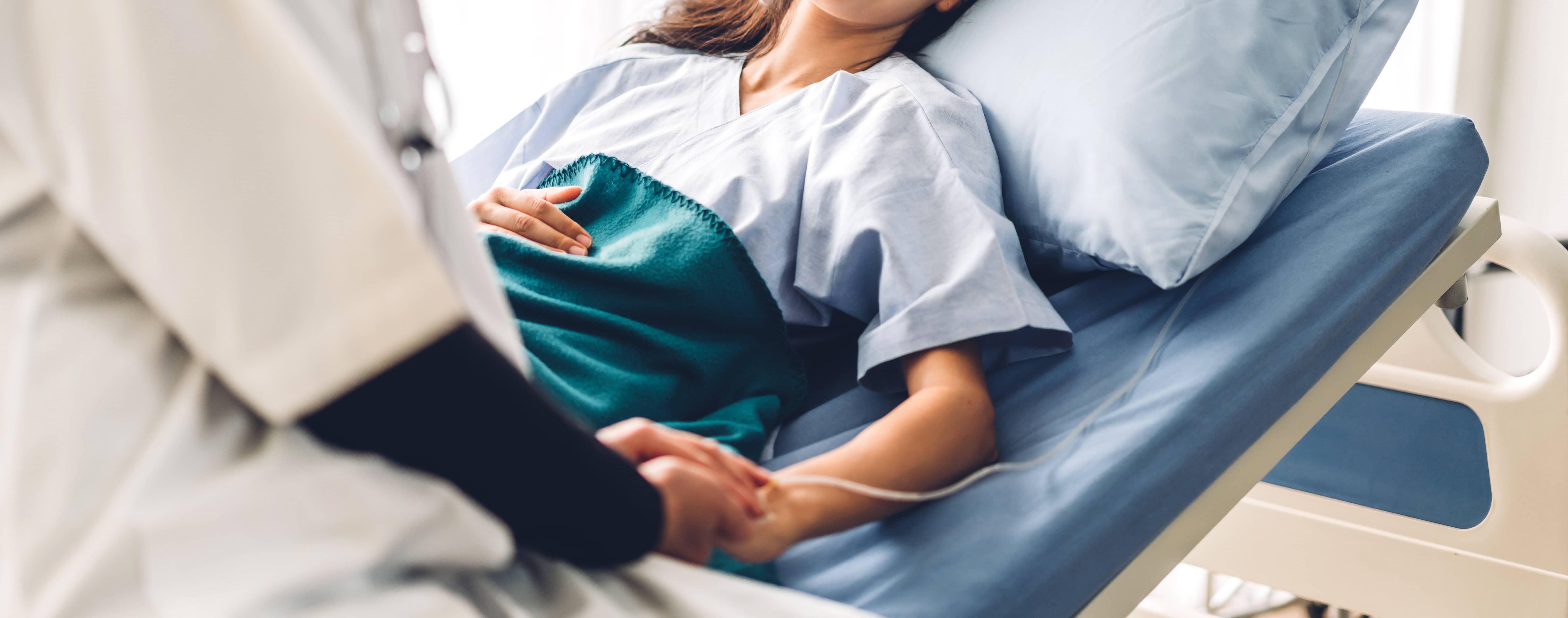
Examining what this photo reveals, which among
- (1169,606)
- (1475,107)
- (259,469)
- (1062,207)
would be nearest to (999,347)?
(1062,207)

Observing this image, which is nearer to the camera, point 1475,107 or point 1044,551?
point 1044,551

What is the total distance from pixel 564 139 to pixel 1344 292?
864 millimetres

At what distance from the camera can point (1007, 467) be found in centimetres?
72

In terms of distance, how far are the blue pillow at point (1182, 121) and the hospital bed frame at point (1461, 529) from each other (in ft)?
0.72

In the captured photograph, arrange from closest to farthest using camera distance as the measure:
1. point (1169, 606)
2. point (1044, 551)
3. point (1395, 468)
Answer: point (1044, 551), point (1395, 468), point (1169, 606)

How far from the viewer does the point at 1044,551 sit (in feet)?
2.14

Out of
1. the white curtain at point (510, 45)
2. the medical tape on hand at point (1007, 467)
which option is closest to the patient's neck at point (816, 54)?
the medical tape on hand at point (1007, 467)

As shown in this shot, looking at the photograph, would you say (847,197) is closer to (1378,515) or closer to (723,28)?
(723,28)

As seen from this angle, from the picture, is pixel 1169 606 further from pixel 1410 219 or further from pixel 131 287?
pixel 131 287

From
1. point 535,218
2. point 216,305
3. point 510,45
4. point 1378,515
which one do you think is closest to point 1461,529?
point 1378,515

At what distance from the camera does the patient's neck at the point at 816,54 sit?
1.15 m

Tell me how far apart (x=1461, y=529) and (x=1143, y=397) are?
2.01 ft

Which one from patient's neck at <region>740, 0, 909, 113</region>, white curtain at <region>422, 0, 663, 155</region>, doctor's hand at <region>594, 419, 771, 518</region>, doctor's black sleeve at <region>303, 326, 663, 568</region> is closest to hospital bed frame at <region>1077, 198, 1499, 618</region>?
doctor's hand at <region>594, 419, 771, 518</region>


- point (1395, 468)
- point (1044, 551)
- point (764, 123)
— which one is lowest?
point (1395, 468)
